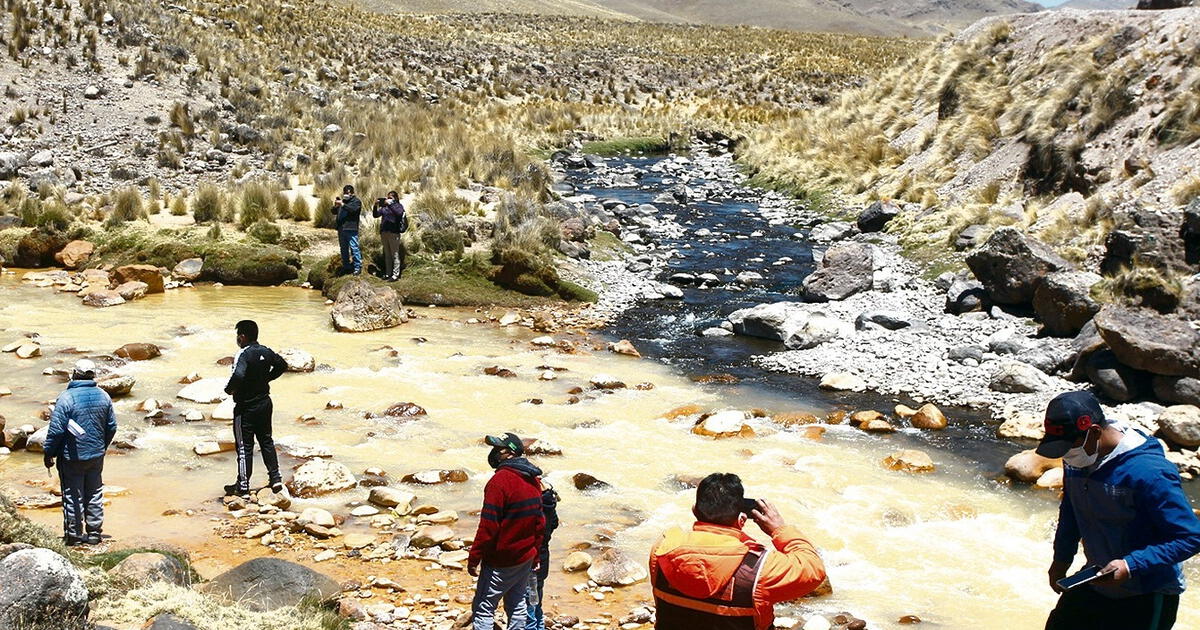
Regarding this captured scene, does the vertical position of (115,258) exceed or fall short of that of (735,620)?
it falls short

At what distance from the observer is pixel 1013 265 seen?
660 inches

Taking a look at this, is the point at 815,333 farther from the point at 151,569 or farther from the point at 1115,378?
the point at 151,569

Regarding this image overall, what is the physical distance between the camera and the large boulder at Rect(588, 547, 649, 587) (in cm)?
852

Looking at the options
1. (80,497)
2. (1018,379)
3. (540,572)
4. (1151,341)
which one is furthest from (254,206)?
(1151,341)

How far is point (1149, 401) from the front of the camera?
42.8 feet

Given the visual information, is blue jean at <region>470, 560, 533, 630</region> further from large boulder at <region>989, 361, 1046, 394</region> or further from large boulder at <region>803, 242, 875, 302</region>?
large boulder at <region>803, 242, 875, 302</region>

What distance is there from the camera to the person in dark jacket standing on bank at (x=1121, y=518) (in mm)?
4637

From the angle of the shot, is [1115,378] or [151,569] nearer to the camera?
[151,569]

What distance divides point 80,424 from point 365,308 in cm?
893

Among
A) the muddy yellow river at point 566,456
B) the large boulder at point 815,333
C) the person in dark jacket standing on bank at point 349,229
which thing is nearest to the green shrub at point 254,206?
the person in dark jacket standing on bank at point 349,229

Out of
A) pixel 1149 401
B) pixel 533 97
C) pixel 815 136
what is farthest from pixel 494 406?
pixel 533 97

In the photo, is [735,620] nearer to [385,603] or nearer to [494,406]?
[385,603]

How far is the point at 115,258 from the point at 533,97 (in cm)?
3184

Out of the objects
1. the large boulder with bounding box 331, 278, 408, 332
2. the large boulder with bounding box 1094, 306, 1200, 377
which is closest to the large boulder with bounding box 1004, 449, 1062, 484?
the large boulder with bounding box 1094, 306, 1200, 377
